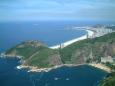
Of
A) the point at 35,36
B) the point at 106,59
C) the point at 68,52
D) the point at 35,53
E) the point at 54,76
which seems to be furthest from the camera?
the point at 35,36

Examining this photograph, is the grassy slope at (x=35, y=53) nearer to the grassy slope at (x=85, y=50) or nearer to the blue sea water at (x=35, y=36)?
the grassy slope at (x=85, y=50)

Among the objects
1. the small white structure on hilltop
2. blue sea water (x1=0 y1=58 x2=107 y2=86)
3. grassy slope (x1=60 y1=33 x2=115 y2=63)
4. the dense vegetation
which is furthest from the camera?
grassy slope (x1=60 y1=33 x2=115 y2=63)

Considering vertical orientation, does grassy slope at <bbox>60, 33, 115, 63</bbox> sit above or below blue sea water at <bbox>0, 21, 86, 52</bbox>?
above

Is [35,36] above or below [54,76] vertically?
below

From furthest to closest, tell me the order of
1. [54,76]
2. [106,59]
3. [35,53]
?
1. [35,53]
2. [106,59]
3. [54,76]

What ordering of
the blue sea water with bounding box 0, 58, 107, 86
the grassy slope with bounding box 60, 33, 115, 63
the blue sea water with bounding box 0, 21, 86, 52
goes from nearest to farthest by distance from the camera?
the blue sea water with bounding box 0, 58, 107, 86, the grassy slope with bounding box 60, 33, 115, 63, the blue sea water with bounding box 0, 21, 86, 52

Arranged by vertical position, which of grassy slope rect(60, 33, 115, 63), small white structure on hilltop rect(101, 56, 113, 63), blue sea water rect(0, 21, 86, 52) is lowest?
blue sea water rect(0, 21, 86, 52)

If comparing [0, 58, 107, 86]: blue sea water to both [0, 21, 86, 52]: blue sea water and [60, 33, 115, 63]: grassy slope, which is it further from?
[0, 21, 86, 52]: blue sea water

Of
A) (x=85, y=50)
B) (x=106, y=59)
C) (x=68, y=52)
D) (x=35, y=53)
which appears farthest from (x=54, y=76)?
(x=85, y=50)

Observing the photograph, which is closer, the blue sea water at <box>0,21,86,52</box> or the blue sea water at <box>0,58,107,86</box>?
the blue sea water at <box>0,58,107,86</box>

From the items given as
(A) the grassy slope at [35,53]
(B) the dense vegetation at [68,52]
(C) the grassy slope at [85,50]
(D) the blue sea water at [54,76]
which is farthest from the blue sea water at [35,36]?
(D) the blue sea water at [54,76]

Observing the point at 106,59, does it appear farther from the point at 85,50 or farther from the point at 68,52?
the point at 68,52

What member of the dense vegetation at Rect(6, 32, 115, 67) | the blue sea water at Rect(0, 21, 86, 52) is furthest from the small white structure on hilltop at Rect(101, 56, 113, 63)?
the blue sea water at Rect(0, 21, 86, 52)
